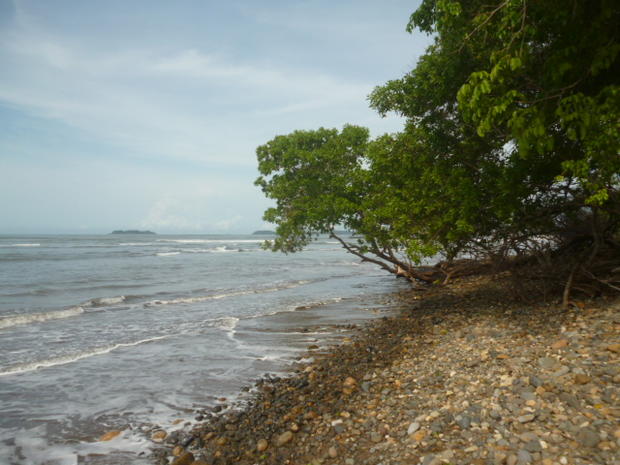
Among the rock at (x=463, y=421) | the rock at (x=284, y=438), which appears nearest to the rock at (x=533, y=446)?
the rock at (x=463, y=421)

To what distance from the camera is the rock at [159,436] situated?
6.58 m

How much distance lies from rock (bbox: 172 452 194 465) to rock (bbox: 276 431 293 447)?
50.2 inches

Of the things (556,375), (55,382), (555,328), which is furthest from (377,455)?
(55,382)

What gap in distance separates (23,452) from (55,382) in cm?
329

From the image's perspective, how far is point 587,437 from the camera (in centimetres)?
430

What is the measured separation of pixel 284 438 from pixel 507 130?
7.03m

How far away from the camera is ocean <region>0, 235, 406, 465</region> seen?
23.2 ft

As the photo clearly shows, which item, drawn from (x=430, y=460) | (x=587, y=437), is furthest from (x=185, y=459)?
(x=587, y=437)

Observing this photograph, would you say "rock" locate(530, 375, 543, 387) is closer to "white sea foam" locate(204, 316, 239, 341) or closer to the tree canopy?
the tree canopy

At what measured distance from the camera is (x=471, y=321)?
10.2 metres

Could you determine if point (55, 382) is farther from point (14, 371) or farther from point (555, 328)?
point (555, 328)

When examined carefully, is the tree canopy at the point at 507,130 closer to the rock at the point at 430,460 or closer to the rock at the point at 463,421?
the rock at the point at 463,421

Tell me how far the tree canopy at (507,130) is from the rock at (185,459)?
634 cm

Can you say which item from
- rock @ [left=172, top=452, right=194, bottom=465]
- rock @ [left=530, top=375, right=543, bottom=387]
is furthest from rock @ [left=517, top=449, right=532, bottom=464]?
rock @ [left=172, top=452, right=194, bottom=465]
